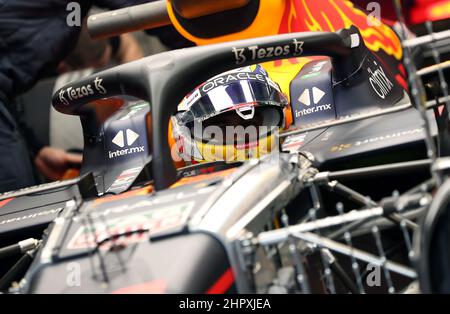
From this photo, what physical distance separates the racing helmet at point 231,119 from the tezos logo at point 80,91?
47cm

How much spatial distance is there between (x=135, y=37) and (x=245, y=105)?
209 cm

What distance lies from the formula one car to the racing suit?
4.51 feet

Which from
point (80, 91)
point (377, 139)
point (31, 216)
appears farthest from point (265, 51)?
point (31, 216)

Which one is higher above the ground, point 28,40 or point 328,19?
point 28,40

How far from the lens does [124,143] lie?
10.8ft

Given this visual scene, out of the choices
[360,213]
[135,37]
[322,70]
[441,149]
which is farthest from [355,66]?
[135,37]

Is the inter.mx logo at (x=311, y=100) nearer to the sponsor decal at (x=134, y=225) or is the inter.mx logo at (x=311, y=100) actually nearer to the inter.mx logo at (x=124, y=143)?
the inter.mx logo at (x=124, y=143)

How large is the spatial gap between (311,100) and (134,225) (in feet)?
4.71

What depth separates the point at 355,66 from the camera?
10.3ft

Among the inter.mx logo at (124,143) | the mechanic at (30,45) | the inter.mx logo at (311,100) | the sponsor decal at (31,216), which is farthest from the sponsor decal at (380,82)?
the mechanic at (30,45)

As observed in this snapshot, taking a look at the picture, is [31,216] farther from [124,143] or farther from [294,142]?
[294,142]

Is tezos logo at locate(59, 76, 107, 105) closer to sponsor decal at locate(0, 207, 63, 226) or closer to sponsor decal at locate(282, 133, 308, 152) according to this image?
sponsor decal at locate(0, 207, 63, 226)

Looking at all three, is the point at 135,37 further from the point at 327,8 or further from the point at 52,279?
the point at 52,279

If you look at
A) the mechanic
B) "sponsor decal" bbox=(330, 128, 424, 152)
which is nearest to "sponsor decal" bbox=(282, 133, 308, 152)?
"sponsor decal" bbox=(330, 128, 424, 152)
